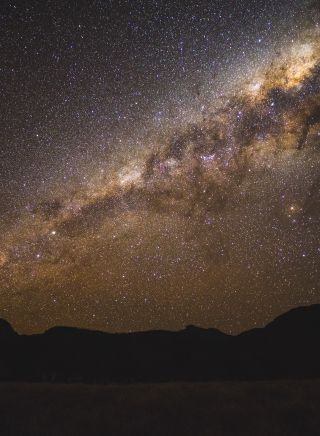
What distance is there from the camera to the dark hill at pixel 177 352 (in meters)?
22.7

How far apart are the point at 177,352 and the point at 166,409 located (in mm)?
18898

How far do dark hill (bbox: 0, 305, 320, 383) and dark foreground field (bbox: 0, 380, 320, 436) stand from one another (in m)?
11.0

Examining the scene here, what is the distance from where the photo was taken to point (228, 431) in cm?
882

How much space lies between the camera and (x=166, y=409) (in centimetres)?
978

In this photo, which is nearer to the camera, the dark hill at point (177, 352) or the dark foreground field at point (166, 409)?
the dark foreground field at point (166, 409)

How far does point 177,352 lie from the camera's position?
91.7 feet

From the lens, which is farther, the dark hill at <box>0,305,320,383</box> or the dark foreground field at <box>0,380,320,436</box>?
the dark hill at <box>0,305,320,383</box>

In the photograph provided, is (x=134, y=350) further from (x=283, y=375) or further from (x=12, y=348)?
(x=283, y=375)

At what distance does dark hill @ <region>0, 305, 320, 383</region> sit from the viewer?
22.7m

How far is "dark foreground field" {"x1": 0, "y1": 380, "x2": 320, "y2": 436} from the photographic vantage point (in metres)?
9.05

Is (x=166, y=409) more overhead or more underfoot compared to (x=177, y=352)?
more underfoot

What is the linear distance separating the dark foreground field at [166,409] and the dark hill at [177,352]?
435 inches

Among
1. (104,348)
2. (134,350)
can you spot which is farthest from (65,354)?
(134,350)

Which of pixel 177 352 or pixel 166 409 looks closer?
pixel 166 409
